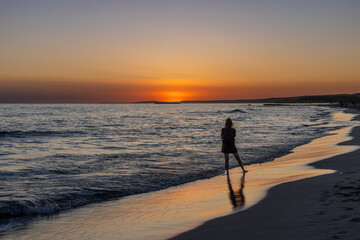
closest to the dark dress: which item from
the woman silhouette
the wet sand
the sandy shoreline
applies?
the woman silhouette

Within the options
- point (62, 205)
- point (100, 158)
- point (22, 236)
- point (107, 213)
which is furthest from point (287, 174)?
point (100, 158)

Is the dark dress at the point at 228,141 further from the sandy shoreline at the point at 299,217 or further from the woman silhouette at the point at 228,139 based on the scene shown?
the sandy shoreline at the point at 299,217

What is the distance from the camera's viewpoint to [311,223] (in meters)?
5.03

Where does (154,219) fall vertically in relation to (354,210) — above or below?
below

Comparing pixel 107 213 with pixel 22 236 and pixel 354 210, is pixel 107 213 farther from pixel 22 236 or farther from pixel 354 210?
pixel 354 210

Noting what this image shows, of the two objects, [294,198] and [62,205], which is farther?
[62,205]

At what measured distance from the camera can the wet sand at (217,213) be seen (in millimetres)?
5230

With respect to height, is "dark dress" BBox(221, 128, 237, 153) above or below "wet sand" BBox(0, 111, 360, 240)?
above

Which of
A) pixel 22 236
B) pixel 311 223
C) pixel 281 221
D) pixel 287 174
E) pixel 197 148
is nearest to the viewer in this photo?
pixel 311 223

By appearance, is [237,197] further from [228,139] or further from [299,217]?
[228,139]

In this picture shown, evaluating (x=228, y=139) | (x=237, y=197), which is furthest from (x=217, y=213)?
(x=228, y=139)

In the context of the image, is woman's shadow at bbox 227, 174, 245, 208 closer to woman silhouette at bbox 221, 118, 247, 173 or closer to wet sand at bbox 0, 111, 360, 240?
wet sand at bbox 0, 111, 360, 240

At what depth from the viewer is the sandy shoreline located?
4.68m

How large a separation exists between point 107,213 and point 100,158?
29.0 ft
